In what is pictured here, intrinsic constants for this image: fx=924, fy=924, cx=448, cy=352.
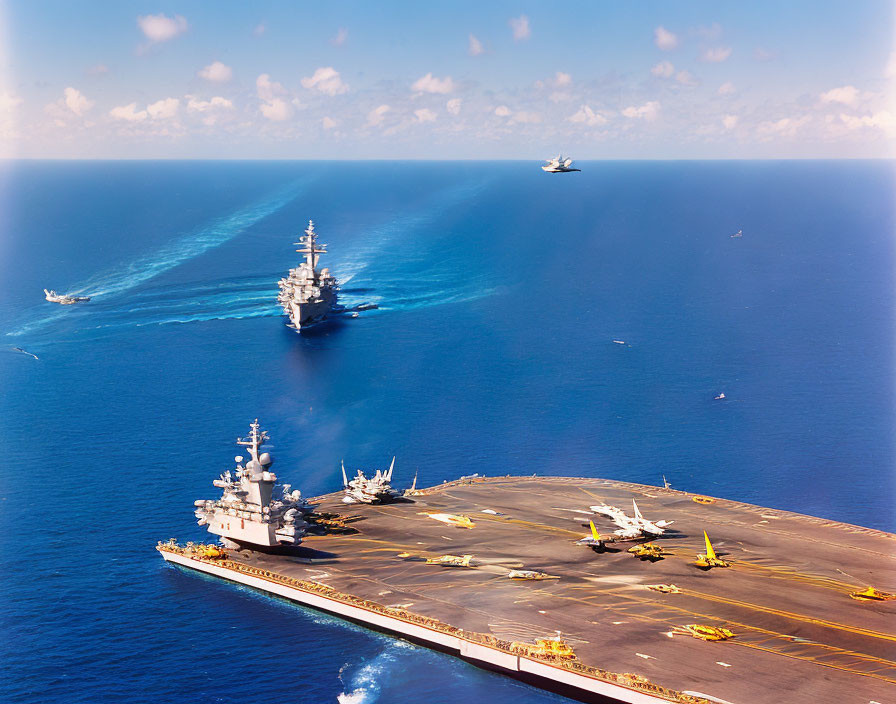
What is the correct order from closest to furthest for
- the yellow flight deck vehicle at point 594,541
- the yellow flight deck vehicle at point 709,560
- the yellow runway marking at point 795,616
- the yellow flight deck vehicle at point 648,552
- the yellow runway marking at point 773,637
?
the yellow runway marking at point 773,637 → the yellow runway marking at point 795,616 → the yellow flight deck vehicle at point 709,560 → the yellow flight deck vehicle at point 648,552 → the yellow flight deck vehicle at point 594,541

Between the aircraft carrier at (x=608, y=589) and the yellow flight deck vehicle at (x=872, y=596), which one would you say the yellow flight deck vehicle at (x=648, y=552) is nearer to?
the aircraft carrier at (x=608, y=589)

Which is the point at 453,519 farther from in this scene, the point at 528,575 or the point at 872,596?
the point at 872,596

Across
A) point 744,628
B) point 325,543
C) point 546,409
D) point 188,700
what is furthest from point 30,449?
point 744,628

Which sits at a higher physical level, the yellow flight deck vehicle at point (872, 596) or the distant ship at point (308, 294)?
the distant ship at point (308, 294)

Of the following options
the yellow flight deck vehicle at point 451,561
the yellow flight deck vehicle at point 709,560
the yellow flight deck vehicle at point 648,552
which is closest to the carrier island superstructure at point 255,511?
the yellow flight deck vehicle at point 451,561

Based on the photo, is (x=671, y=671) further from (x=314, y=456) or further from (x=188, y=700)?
(x=314, y=456)

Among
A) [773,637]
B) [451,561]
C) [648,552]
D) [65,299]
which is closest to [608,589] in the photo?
[648,552]
